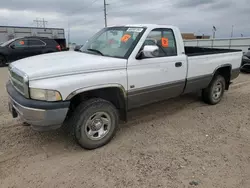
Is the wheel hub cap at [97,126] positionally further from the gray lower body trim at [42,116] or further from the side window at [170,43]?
the side window at [170,43]

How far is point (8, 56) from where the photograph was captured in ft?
38.2

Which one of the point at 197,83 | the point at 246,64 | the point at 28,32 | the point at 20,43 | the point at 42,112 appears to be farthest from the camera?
the point at 28,32

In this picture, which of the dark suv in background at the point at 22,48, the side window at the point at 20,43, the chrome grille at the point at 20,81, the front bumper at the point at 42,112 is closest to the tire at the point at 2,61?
the dark suv in background at the point at 22,48

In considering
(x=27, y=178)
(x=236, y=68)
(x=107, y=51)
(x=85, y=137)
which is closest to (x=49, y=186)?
(x=27, y=178)

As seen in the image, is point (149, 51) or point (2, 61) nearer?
point (149, 51)

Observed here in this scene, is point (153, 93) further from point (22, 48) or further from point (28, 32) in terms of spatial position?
point (28, 32)

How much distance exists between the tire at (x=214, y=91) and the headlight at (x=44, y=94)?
153 inches

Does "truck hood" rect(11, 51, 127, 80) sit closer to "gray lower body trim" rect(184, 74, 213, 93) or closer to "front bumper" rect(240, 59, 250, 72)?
"gray lower body trim" rect(184, 74, 213, 93)

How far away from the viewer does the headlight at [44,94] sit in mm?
2703

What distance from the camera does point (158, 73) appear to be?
384 centimetres

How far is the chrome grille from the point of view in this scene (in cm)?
272

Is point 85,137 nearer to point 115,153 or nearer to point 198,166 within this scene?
point 115,153

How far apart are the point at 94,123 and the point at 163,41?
6.80 ft

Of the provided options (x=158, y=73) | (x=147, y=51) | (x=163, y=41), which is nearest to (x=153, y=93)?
(x=158, y=73)
